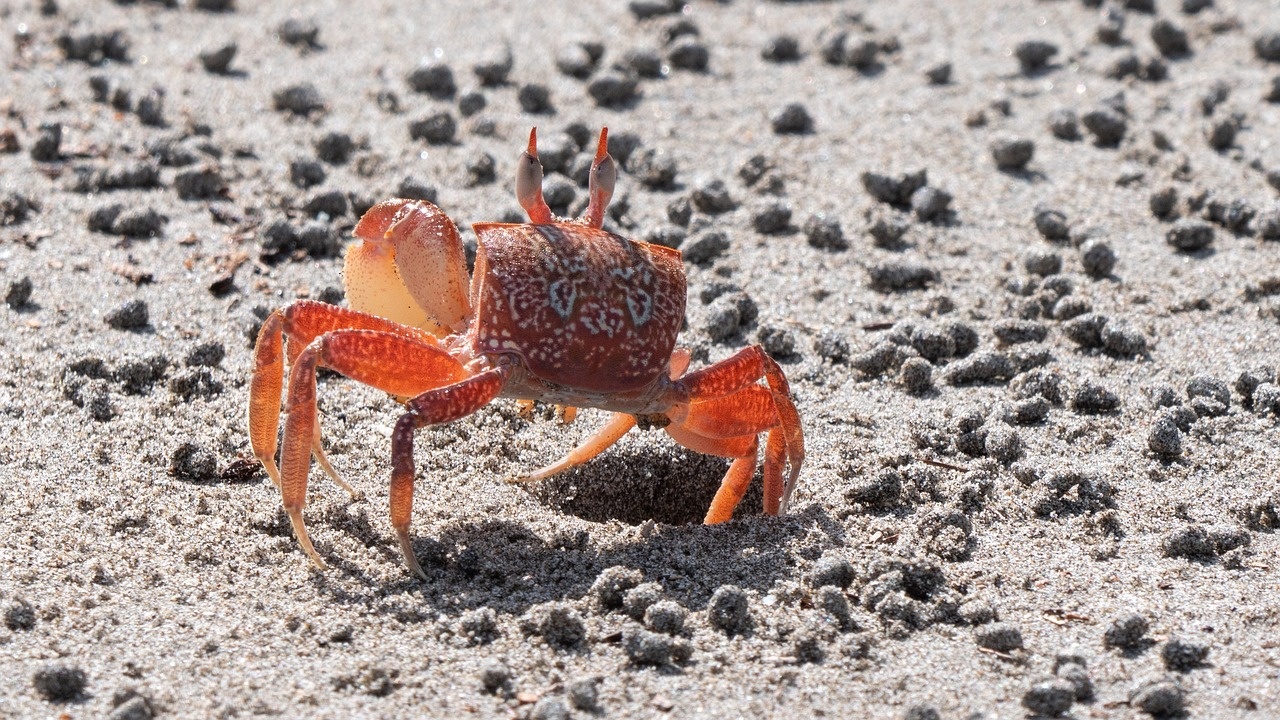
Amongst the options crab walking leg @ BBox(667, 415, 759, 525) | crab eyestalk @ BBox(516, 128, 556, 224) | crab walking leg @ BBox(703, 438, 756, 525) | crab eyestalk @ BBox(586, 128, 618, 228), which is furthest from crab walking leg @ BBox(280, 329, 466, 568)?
crab walking leg @ BBox(703, 438, 756, 525)

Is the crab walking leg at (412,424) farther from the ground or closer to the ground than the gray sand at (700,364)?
farther from the ground

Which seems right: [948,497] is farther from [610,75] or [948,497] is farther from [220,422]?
[610,75]

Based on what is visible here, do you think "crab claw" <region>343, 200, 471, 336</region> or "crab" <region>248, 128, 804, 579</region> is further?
"crab claw" <region>343, 200, 471, 336</region>

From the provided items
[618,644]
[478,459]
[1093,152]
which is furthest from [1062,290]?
[618,644]

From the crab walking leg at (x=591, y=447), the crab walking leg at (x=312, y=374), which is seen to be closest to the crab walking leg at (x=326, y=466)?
the crab walking leg at (x=312, y=374)

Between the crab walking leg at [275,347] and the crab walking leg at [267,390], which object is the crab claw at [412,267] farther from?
the crab walking leg at [267,390]

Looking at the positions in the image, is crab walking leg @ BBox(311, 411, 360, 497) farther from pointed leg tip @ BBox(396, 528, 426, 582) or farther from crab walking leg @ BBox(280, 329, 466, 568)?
pointed leg tip @ BBox(396, 528, 426, 582)
